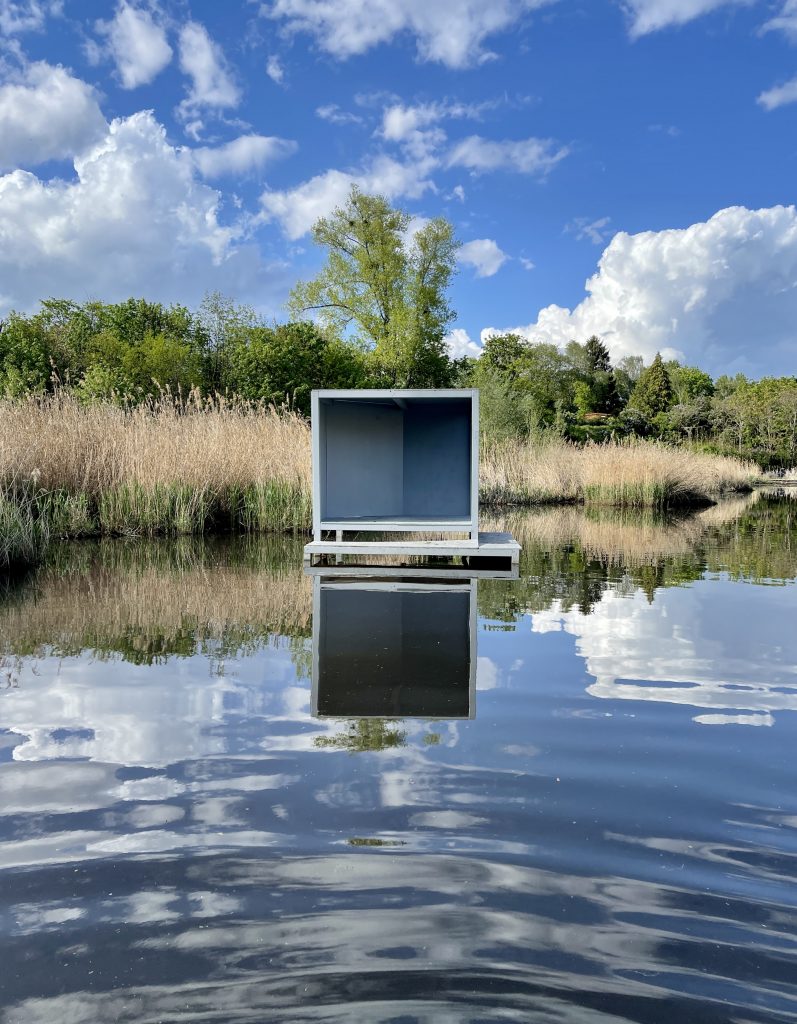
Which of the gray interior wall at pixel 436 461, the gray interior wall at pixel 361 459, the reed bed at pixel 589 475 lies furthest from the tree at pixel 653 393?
the gray interior wall at pixel 361 459

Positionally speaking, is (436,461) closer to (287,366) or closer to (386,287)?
(287,366)

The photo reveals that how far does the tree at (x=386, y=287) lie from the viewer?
3853cm

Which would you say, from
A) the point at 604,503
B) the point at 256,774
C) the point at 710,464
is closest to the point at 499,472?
the point at 604,503

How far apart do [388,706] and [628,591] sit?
3.79 meters

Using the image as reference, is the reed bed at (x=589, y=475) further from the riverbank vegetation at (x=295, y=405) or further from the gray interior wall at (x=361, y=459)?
the gray interior wall at (x=361, y=459)

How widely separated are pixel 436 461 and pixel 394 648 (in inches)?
211

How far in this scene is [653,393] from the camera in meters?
54.9

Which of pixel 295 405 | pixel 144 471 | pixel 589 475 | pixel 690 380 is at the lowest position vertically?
pixel 144 471

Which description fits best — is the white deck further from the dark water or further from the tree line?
the tree line

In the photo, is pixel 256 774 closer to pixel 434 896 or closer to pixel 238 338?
pixel 434 896

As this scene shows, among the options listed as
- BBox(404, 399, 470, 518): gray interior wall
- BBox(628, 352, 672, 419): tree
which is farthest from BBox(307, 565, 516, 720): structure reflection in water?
BBox(628, 352, 672, 419): tree

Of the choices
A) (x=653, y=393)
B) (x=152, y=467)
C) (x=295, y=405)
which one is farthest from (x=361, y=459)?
(x=653, y=393)

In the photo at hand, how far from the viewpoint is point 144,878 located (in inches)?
78.1

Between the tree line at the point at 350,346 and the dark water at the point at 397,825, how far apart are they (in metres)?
19.8
